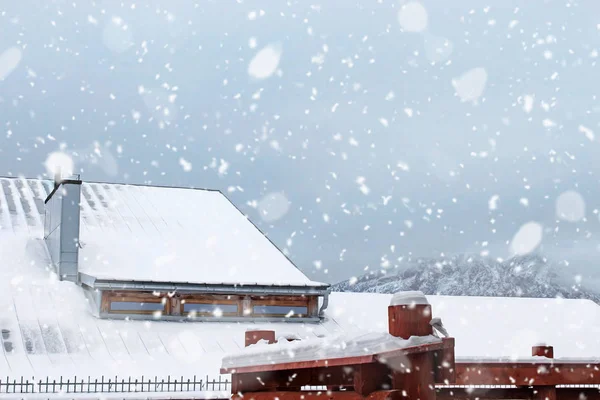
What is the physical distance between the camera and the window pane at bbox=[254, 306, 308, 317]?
20.8 m

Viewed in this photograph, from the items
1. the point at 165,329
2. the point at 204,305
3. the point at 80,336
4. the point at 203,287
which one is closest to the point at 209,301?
the point at 204,305

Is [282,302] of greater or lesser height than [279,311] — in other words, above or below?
above

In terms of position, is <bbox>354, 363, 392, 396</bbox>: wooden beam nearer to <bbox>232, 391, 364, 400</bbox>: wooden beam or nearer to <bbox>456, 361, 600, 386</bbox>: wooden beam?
<bbox>232, 391, 364, 400</bbox>: wooden beam

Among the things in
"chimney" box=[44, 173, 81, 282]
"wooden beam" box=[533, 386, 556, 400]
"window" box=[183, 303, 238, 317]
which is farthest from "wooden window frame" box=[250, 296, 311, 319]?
"wooden beam" box=[533, 386, 556, 400]

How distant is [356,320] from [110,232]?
794 centimetres

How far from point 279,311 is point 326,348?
1646cm

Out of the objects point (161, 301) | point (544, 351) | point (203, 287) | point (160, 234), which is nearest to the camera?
point (544, 351)

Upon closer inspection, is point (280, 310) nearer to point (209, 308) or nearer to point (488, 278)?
point (209, 308)

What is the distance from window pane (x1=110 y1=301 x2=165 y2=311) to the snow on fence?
3.26m

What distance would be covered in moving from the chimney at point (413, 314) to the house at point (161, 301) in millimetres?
12500

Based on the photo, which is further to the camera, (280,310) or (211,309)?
(280,310)

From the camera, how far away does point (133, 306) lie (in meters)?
19.3

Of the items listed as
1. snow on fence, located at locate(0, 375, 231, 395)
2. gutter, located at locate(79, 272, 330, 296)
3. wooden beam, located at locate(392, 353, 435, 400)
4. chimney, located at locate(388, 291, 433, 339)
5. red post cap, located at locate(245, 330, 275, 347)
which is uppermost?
gutter, located at locate(79, 272, 330, 296)

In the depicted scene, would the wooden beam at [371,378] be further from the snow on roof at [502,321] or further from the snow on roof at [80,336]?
the snow on roof at [502,321]
